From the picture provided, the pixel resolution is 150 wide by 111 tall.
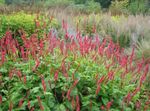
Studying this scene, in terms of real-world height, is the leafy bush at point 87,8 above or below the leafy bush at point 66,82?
below

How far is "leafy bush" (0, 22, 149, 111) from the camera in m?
3.72

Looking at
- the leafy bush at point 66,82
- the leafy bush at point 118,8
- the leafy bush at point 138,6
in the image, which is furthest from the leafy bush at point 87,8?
the leafy bush at point 66,82

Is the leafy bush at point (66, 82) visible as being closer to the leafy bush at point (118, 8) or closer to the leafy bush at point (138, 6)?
the leafy bush at point (118, 8)

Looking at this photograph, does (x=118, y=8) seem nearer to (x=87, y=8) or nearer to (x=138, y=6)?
(x=87, y=8)

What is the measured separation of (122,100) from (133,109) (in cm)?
24

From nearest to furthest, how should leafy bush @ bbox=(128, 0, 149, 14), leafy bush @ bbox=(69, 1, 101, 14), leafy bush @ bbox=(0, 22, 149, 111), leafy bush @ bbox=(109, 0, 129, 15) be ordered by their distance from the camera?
leafy bush @ bbox=(0, 22, 149, 111), leafy bush @ bbox=(69, 1, 101, 14), leafy bush @ bbox=(109, 0, 129, 15), leafy bush @ bbox=(128, 0, 149, 14)

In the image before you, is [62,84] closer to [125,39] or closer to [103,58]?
[103,58]

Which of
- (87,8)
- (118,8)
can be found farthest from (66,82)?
(87,8)

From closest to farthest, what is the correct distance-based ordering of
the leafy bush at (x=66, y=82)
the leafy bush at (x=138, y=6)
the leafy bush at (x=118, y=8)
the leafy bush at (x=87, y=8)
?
the leafy bush at (x=66, y=82) < the leafy bush at (x=87, y=8) < the leafy bush at (x=118, y=8) < the leafy bush at (x=138, y=6)

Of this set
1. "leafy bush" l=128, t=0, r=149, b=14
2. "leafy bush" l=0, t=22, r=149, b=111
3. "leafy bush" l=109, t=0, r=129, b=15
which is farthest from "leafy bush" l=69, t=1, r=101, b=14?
"leafy bush" l=0, t=22, r=149, b=111

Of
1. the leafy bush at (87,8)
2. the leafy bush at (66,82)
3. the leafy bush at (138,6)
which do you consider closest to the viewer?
the leafy bush at (66,82)

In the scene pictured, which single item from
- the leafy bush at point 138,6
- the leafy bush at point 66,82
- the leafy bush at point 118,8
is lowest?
the leafy bush at point 138,6

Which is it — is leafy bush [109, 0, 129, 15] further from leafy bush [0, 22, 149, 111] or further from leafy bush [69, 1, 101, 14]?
leafy bush [0, 22, 149, 111]

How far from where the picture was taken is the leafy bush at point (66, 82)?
372 centimetres
